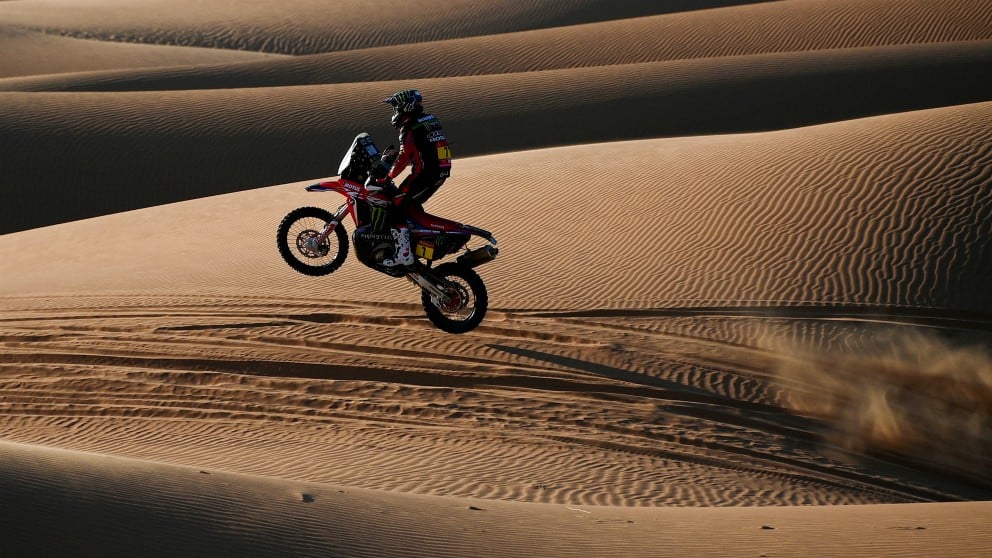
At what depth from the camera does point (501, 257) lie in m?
12.7

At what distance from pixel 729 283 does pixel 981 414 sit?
2.86m

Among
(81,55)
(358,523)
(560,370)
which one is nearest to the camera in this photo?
(358,523)

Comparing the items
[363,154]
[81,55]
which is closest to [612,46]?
[81,55]

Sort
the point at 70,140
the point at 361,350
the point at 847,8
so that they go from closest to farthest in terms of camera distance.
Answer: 1. the point at 361,350
2. the point at 70,140
3. the point at 847,8

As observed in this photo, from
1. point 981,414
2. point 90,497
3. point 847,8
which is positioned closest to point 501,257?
point 981,414

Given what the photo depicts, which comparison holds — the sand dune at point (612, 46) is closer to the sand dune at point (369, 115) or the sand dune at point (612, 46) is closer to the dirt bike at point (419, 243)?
the sand dune at point (369, 115)

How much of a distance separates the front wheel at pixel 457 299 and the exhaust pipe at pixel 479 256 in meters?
0.05

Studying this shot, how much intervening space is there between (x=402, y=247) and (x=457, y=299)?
638 millimetres

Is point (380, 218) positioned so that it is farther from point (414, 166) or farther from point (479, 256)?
point (479, 256)

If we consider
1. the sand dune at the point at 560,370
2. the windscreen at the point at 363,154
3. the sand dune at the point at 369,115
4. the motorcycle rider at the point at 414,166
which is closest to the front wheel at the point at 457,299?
the motorcycle rider at the point at 414,166

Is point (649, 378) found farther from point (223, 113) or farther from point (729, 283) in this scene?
point (223, 113)

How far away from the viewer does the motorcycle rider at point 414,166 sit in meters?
9.09

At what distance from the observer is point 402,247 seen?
914 cm

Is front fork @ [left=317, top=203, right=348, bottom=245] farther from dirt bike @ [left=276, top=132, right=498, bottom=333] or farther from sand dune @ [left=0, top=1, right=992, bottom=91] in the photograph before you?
sand dune @ [left=0, top=1, right=992, bottom=91]
